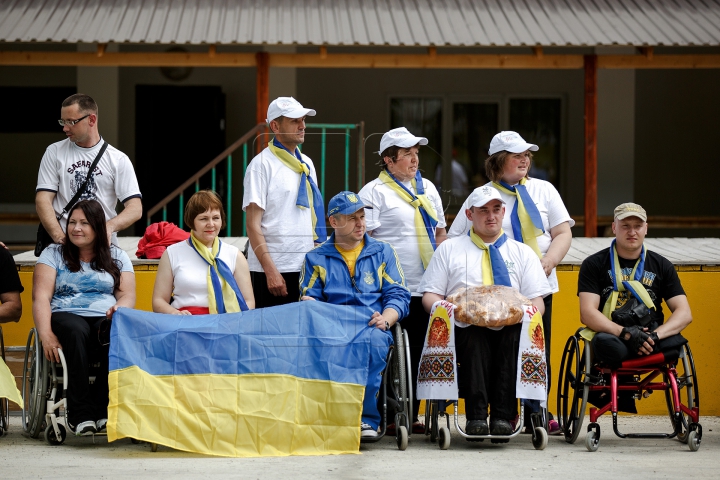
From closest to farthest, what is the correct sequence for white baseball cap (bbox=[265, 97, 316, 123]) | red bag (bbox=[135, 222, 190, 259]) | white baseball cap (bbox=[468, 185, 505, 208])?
white baseball cap (bbox=[468, 185, 505, 208]) < white baseball cap (bbox=[265, 97, 316, 123]) < red bag (bbox=[135, 222, 190, 259])

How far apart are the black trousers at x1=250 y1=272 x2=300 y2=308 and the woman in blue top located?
706 millimetres

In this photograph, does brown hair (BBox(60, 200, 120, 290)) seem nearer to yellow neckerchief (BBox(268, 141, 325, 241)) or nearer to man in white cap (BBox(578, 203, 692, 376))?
yellow neckerchief (BBox(268, 141, 325, 241))

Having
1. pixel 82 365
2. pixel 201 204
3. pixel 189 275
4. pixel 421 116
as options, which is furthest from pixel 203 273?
pixel 421 116

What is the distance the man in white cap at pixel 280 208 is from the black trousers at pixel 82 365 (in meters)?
0.97

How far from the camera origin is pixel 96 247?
6.06 metres

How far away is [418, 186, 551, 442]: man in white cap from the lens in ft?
18.8

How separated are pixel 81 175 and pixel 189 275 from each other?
922mm

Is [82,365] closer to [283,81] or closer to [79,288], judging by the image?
[79,288]

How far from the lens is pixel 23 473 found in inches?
197

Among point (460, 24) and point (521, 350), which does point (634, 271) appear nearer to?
point (521, 350)

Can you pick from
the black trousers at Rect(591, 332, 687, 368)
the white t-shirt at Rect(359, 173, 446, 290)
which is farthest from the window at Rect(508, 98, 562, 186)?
the black trousers at Rect(591, 332, 687, 368)

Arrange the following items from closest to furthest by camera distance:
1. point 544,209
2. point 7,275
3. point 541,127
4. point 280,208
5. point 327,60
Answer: point 7,275 → point 280,208 → point 544,209 → point 327,60 → point 541,127

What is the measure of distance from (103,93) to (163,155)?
105cm

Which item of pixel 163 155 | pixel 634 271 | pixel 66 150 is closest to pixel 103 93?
pixel 163 155
